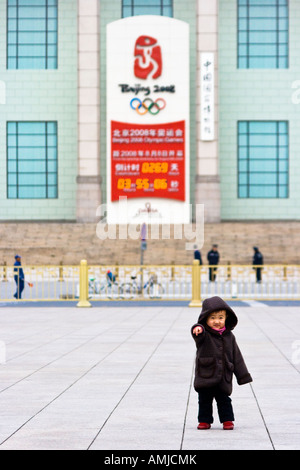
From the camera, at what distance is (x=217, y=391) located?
26.8ft

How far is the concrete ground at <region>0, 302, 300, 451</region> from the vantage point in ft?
26.0

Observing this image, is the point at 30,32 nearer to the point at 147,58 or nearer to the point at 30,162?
the point at 30,162

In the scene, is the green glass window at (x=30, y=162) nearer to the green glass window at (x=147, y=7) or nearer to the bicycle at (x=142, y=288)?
the green glass window at (x=147, y=7)

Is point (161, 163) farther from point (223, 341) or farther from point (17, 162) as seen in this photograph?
point (223, 341)

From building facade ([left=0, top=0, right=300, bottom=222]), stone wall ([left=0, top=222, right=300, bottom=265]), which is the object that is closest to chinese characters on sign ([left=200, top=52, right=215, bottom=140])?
building facade ([left=0, top=0, right=300, bottom=222])

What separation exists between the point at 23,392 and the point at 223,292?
65.0 ft

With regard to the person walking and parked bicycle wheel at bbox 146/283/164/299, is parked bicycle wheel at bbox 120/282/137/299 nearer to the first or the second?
parked bicycle wheel at bbox 146/283/164/299

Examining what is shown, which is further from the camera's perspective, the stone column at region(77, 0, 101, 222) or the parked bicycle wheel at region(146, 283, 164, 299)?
the stone column at region(77, 0, 101, 222)

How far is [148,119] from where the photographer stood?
56.6 metres

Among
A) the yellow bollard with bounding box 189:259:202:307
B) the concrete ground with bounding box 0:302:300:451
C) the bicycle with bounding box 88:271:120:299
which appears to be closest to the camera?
the concrete ground with bounding box 0:302:300:451

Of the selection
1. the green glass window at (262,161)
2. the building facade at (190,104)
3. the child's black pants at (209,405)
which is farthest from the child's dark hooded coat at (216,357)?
the green glass window at (262,161)

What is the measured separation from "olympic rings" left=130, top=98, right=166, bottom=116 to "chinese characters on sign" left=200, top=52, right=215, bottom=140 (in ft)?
8.43

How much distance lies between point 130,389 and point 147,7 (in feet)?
172

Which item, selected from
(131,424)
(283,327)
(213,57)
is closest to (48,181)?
(213,57)
